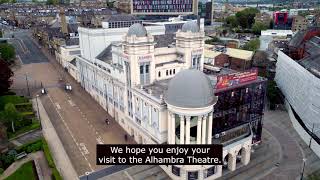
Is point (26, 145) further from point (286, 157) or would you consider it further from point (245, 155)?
point (286, 157)

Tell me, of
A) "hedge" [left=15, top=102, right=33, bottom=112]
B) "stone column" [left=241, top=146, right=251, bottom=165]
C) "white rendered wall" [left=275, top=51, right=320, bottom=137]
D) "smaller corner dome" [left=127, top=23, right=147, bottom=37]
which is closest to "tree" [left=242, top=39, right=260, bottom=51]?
"white rendered wall" [left=275, top=51, right=320, bottom=137]

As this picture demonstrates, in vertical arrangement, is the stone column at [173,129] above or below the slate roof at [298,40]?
below

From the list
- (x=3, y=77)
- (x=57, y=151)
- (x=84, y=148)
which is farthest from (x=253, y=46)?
(x=57, y=151)

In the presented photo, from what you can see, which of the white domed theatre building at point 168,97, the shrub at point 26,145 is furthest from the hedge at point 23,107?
the shrub at point 26,145

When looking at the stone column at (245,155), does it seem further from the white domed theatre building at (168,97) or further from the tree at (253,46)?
the tree at (253,46)

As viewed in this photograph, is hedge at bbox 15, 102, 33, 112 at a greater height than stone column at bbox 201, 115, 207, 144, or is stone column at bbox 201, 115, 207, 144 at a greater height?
stone column at bbox 201, 115, 207, 144

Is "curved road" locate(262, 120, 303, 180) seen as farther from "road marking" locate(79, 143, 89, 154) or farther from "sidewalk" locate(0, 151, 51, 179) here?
"sidewalk" locate(0, 151, 51, 179)
